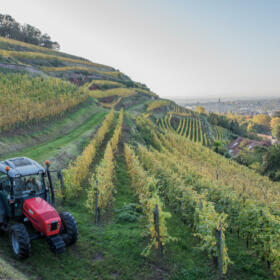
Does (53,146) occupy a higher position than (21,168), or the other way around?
(21,168)

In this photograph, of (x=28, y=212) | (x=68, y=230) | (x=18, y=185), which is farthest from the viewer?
(x=68, y=230)

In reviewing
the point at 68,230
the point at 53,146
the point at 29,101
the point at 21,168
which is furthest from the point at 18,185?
the point at 29,101

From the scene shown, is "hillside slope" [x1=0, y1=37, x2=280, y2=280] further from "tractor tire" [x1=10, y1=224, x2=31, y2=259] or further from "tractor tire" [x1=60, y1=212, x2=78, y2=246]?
"tractor tire" [x1=60, y1=212, x2=78, y2=246]

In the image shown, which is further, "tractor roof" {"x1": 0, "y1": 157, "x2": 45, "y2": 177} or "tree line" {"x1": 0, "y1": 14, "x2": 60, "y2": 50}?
"tree line" {"x1": 0, "y1": 14, "x2": 60, "y2": 50}

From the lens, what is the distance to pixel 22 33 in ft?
295

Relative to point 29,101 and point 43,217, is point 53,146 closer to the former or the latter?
point 29,101

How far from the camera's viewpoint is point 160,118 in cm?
7038

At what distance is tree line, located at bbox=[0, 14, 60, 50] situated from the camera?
85188 millimetres

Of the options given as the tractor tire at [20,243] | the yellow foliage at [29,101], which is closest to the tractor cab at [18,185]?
the tractor tire at [20,243]

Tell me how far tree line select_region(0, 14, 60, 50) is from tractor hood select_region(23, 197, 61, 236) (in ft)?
325

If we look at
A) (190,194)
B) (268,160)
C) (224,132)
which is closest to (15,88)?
(190,194)

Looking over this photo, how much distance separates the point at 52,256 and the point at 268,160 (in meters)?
33.0

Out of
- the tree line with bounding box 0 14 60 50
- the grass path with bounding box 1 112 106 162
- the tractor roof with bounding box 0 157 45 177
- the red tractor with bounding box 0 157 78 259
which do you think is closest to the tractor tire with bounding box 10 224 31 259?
the red tractor with bounding box 0 157 78 259

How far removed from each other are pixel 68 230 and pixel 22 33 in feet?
336
